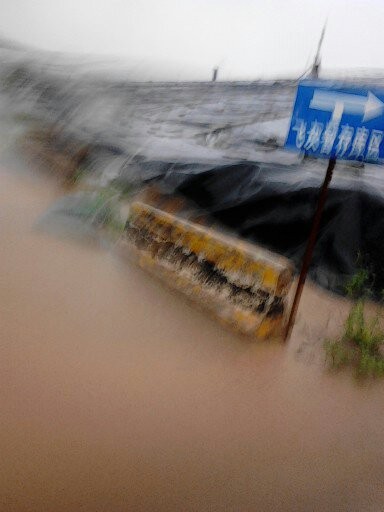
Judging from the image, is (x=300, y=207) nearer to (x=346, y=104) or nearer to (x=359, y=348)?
(x=359, y=348)

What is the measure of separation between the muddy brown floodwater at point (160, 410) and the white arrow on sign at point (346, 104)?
1.35m

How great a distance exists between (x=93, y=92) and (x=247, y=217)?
3.98m

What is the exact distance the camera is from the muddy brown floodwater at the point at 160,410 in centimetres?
155

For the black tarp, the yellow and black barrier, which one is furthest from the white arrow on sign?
the black tarp

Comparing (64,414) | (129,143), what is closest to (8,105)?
(129,143)

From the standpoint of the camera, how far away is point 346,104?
203 centimetres

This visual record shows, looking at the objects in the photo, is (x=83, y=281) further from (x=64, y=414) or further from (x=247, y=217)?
(x=247, y=217)

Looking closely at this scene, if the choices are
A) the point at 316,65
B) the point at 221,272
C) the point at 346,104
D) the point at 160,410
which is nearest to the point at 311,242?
the point at 221,272

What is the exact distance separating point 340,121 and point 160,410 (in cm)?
163

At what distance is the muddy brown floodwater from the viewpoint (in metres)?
1.55

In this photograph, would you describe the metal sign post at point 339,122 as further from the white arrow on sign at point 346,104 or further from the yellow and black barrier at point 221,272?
the yellow and black barrier at point 221,272

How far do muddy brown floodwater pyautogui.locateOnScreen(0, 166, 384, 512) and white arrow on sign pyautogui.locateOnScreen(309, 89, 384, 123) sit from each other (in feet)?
4.42

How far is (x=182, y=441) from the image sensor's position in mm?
1767

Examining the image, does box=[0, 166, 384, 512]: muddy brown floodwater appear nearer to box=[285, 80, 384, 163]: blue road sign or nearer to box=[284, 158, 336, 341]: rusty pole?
box=[284, 158, 336, 341]: rusty pole
